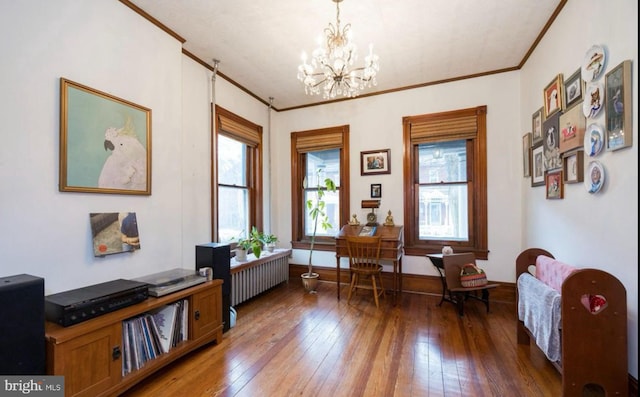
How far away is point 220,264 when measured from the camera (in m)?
2.79

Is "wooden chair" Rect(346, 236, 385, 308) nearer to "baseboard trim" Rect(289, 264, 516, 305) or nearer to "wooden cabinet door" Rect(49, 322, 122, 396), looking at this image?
"baseboard trim" Rect(289, 264, 516, 305)

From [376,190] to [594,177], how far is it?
101 inches

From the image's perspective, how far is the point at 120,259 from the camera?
2385 mm

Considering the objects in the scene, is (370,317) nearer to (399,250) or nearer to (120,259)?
(399,250)

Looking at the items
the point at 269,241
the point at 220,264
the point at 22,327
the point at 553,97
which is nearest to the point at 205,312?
the point at 220,264

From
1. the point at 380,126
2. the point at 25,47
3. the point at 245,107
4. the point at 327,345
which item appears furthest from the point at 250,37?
the point at 327,345

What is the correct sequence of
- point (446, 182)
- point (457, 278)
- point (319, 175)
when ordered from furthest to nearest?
point (319, 175) < point (446, 182) < point (457, 278)

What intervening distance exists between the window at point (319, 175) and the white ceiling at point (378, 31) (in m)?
1.17

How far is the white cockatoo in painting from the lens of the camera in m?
2.29

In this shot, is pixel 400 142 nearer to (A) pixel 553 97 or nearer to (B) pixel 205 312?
(A) pixel 553 97

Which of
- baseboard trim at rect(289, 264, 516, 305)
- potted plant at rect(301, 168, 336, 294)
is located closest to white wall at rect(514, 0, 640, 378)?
baseboard trim at rect(289, 264, 516, 305)

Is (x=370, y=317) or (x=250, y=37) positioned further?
(x=370, y=317)

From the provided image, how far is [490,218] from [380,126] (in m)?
2.01

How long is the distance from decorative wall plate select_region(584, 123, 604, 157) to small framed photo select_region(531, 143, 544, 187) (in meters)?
0.86
